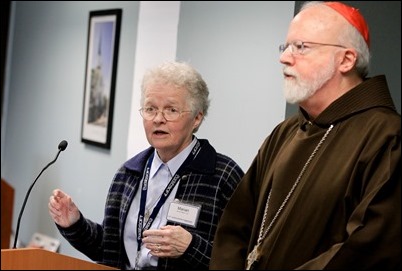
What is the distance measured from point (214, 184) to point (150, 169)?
233 millimetres

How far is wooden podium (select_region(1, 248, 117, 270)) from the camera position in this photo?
1.41 metres

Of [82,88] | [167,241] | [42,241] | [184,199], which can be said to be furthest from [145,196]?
[82,88]

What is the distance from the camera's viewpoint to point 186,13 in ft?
11.7

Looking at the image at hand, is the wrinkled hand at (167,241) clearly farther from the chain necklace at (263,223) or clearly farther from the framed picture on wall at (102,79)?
the framed picture on wall at (102,79)

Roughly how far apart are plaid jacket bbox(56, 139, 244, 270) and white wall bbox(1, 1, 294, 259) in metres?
0.09

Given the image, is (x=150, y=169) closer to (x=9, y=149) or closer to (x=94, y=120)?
(x=94, y=120)

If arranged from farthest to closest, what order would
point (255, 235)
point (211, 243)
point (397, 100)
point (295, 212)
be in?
point (397, 100) → point (211, 243) → point (255, 235) → point (295, 212)

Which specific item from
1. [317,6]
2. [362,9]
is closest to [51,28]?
[362,9]

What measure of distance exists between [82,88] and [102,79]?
0.26 metres

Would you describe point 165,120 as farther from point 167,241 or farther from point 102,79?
point 102,79

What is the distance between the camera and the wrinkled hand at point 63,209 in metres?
2.12

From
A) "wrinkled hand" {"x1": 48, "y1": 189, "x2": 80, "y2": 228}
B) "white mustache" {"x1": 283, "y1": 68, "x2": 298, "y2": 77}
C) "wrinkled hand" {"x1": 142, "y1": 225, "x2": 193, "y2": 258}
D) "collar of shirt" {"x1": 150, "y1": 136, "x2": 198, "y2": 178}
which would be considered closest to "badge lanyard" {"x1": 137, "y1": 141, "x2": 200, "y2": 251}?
"collar of shirt" {"x1": 150, "y1": 136, "x2": 198, "y2": 178}

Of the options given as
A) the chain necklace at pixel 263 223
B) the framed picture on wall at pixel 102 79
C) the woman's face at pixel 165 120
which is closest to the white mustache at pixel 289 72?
the chain necklace at pixel 263 223

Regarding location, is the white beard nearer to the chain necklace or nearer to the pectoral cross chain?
the chain necklace
